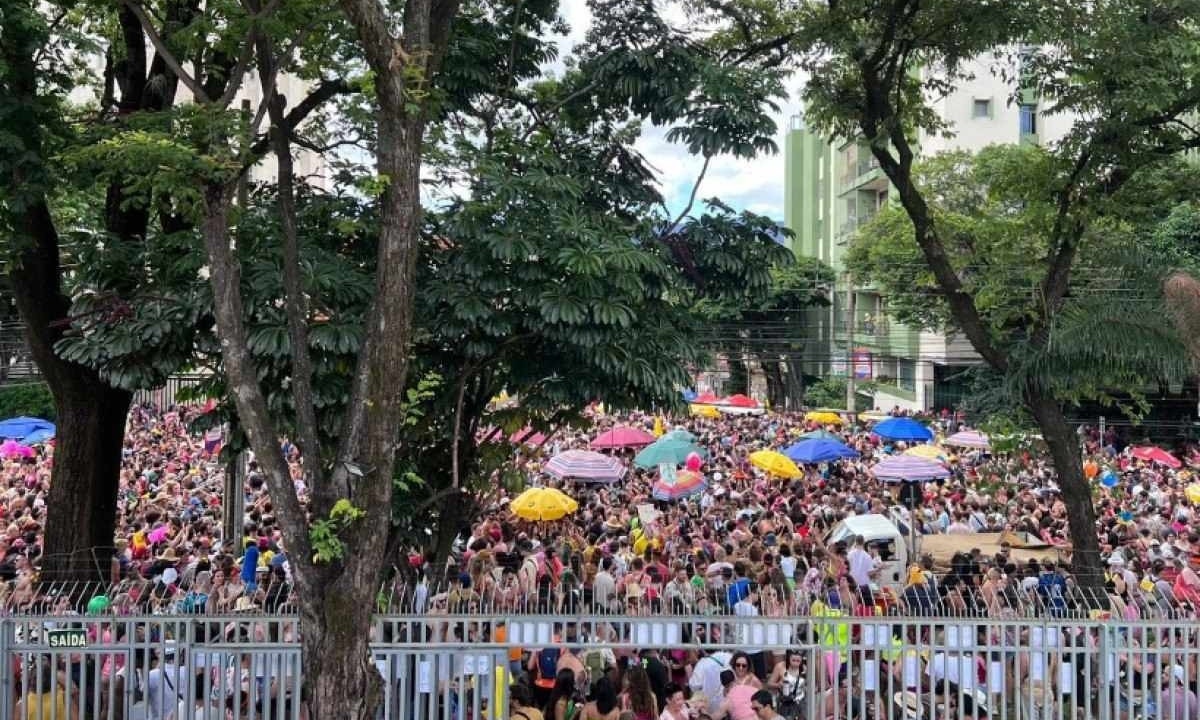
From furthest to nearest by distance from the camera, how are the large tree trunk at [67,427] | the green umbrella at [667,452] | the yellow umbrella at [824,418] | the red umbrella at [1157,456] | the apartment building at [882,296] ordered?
the apartment building at [882,296], the yellow umbrella at [824,418], the red umbrella at [1157,456], the green umbrella at [667,452], the large tree trunk at [67,427]

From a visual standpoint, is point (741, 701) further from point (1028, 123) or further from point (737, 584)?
point (1028, 123)

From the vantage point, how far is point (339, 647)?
17.7 feet

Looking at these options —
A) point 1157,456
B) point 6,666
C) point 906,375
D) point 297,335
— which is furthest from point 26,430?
point 906,375

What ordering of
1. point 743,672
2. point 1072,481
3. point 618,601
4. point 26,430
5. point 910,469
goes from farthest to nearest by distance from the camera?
point 26,430, point 910,469, point 1072,481, point 618,601, point 743,672

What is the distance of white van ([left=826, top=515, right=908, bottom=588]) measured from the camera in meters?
12.1

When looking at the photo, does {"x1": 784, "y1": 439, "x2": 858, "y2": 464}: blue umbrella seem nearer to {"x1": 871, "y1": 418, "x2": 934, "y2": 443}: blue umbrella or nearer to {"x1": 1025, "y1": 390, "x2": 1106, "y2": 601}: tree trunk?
{"x1": 871, "y1": 418, "x2": 934, "y2": 443}: blue umbrella

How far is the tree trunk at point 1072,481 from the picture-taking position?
9.71m

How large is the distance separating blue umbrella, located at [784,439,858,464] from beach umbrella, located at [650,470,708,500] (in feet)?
6.29

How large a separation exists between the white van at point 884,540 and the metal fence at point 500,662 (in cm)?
529

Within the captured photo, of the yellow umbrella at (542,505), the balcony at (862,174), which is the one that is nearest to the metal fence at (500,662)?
the yellow umbrella at (542,505)

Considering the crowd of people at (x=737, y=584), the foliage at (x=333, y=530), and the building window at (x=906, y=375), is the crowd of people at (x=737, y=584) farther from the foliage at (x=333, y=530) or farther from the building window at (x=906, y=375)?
the building window at (x=906, y=375)

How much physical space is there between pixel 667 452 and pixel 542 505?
3565 millimetres

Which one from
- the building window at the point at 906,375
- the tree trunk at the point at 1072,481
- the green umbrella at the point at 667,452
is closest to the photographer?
the tree trunk at the point at 1072,481

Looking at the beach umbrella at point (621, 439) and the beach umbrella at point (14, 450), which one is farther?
the beach umbrella at point (14, 450)
